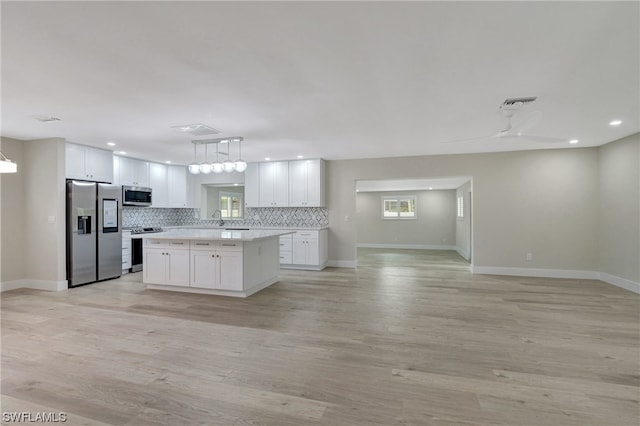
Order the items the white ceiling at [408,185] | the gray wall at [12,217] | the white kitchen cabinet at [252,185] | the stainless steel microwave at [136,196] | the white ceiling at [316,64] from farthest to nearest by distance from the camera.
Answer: the white ceiling at [408,185] → the white kitchen cabinet at [252,185] → the stainless steel microwave at [136,196] → the gray wall at [12,217] → the white ceiling at [316,64]

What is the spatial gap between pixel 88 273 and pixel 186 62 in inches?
188

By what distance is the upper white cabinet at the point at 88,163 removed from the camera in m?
5.22

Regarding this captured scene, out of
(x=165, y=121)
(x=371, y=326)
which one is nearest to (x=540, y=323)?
(x=371, y=326)

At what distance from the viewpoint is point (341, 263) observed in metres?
7.18

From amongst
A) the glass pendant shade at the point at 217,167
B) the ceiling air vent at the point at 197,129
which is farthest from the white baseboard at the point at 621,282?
the ceiling air vent at the point at 197,129

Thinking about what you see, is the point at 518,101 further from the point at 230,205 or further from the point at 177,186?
the point at 177,186

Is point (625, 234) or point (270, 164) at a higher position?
point (270, 164)

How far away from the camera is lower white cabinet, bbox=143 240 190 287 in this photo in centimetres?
486

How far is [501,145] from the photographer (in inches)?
221

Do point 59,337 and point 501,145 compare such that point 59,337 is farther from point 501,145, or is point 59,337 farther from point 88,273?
point 501,145

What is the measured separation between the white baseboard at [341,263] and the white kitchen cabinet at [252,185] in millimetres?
2241

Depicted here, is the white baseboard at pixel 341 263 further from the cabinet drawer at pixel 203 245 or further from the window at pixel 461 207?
the window at pixel 461 207

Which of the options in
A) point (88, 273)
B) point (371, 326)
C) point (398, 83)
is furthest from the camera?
point (88, 273)

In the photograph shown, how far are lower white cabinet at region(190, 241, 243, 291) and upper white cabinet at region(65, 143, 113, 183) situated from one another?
255 centimetres
